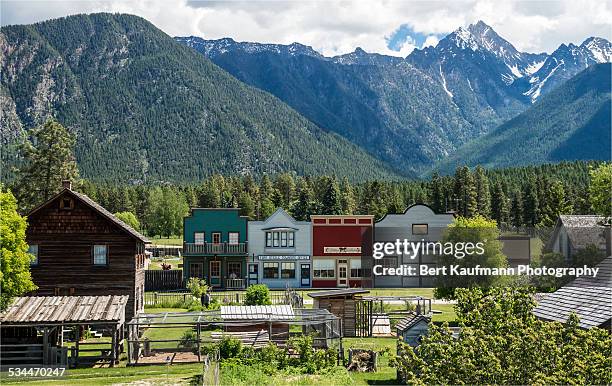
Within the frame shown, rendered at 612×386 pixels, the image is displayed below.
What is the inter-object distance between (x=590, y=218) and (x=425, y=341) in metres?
42.2

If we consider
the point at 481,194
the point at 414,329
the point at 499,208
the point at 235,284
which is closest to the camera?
the point at 414,329

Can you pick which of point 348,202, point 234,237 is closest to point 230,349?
point 234,237

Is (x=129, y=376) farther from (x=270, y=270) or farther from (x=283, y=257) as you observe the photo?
(x=283, y=257)

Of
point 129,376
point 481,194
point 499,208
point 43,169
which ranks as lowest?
point 129,376

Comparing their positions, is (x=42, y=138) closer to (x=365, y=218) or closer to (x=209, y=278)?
(x=209, y=278)

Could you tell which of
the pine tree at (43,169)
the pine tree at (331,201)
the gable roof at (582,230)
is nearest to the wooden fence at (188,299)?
the pine tree at (43,169)

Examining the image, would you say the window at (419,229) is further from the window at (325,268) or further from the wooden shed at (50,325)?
the wooden shed at (50,325)

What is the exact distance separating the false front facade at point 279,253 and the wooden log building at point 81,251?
25.8 m

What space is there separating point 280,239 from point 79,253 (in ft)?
91.9

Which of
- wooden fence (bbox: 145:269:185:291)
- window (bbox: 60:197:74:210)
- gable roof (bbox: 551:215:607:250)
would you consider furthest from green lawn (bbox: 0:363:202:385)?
gable roof (bbox: 551:215:607:250)

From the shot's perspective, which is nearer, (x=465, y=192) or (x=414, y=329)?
(x=414, y=329)

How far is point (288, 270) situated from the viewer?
65.1m

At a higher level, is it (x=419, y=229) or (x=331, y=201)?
(x=331, y=201)

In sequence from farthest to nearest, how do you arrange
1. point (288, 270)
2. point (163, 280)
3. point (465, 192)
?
1. point (465, 192)
2. point (288, 270)
3. point (163, 280)
